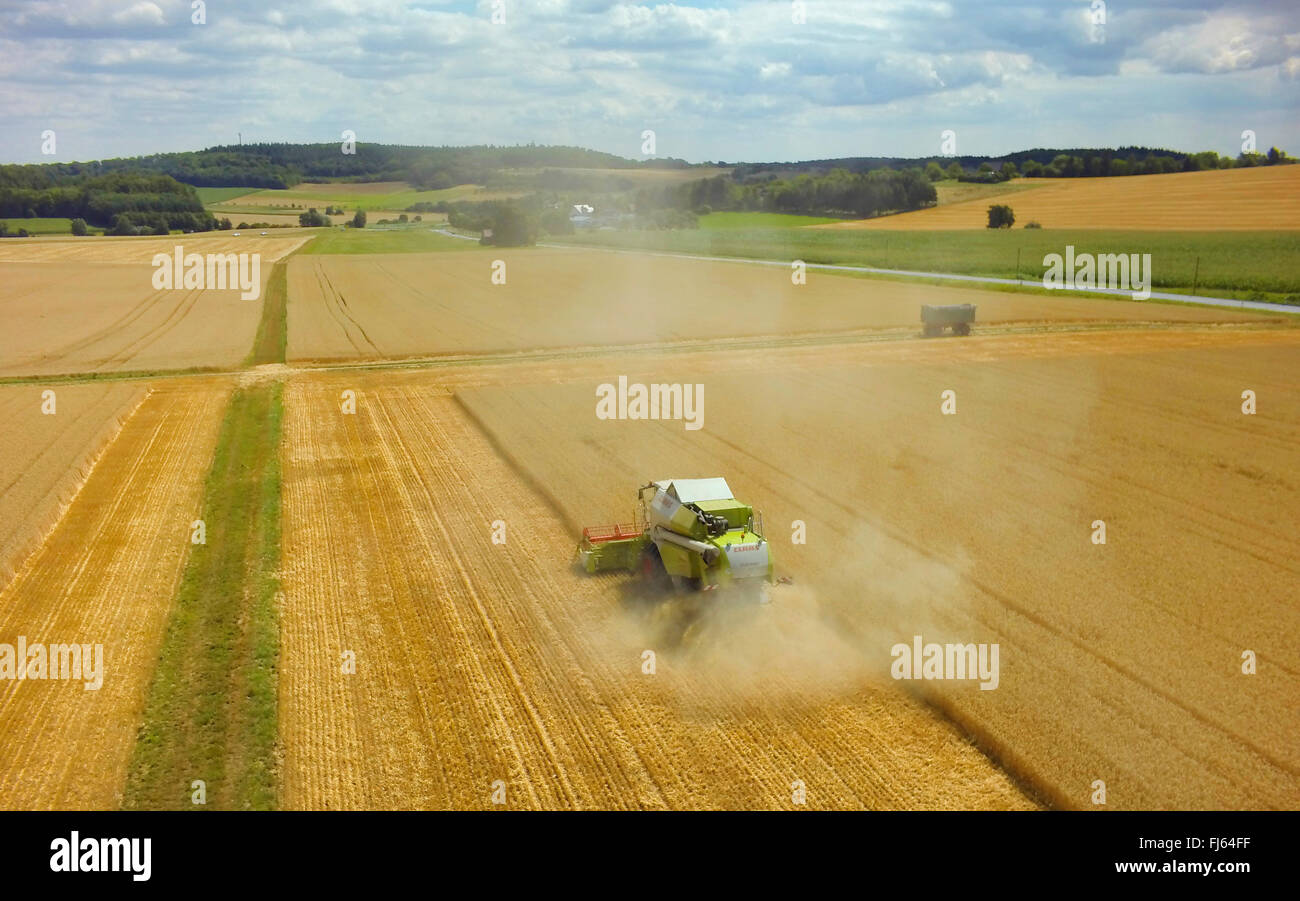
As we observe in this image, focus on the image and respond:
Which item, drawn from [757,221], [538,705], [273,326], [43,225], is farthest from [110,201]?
Answer: [538,705]

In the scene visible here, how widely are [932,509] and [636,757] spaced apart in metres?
11.9

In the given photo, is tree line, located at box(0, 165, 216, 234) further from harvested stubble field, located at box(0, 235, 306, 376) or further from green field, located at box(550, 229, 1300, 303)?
green field, located at box(550, 229, 1300, 303)

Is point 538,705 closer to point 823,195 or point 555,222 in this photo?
point 555,222

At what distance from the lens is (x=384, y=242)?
134 meters

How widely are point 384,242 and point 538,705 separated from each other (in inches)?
5056

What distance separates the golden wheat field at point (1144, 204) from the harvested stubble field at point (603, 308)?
4119 cm

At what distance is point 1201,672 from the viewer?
14.9m

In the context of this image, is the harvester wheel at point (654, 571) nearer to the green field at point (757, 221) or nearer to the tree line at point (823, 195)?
the tree line at point (823, 195)

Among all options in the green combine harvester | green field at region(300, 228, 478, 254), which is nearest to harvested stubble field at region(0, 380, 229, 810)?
the green combine harvester

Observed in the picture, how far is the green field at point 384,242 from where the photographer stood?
4766 inches

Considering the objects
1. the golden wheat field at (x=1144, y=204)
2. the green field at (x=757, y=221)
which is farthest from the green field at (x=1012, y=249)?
the green field at (x=757, y=221)

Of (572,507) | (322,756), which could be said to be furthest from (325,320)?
(322,756)

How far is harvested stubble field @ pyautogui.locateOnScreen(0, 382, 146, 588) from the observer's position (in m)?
22.7
